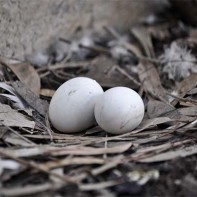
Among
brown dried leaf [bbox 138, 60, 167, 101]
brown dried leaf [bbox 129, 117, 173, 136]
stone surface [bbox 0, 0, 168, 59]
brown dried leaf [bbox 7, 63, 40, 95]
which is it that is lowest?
brown dried leaf [bbox 129, 117, 173, 136]

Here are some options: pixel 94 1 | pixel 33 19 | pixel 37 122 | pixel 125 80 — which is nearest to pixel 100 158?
pixel 37 122

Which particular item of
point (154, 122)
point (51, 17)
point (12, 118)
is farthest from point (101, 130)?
point (51, 17)

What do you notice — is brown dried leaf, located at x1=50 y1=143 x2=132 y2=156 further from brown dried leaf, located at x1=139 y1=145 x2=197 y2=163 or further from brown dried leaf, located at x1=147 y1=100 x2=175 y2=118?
brown dried leaf, located at x1=147 y1=100 x2=175 y2=118

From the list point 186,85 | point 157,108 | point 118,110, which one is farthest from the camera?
point 186,85

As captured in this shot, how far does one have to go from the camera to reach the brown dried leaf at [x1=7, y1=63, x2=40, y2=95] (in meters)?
1.86

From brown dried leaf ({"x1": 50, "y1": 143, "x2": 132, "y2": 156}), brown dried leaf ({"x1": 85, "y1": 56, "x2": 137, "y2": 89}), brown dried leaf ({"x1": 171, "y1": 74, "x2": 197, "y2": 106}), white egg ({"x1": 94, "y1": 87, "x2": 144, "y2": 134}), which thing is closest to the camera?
brown dried leaf ({"x1": 50, "y1": 143, "x2": 132, "y2": 156})

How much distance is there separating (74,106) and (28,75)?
0.45m

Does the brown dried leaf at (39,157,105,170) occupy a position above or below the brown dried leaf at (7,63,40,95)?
below

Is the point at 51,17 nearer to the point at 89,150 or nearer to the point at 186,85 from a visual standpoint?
the point at 186,85

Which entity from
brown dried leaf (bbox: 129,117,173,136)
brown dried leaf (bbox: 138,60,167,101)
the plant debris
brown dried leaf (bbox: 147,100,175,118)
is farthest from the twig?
brown dried leaf (bbox: 138,60,167,101)

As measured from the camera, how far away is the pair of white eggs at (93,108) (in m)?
1.46

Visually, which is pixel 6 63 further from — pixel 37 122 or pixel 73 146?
pixel 73 146

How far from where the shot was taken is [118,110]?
1461 millimetres

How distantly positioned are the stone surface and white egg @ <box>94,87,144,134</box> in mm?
694
